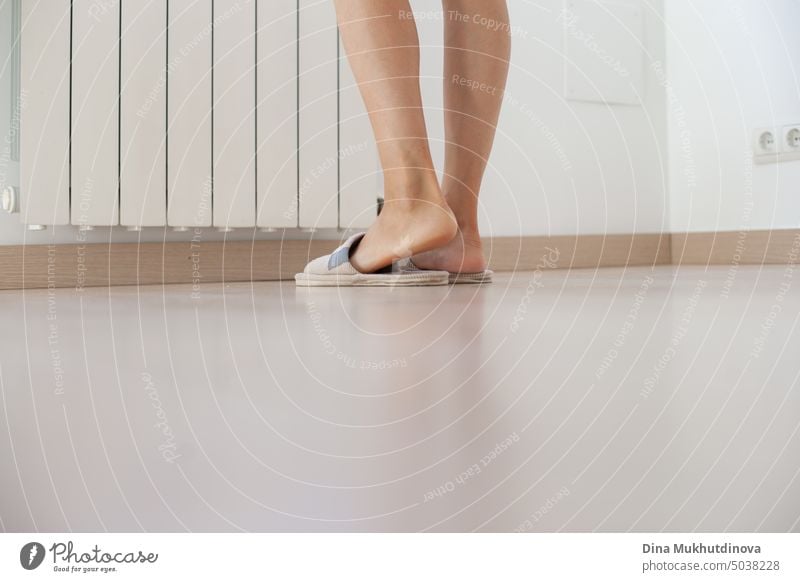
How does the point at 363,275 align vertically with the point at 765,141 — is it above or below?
below

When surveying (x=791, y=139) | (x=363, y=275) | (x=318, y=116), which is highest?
(x=318, y=116)

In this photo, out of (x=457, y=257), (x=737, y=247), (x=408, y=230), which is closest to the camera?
(x=408, y=230)

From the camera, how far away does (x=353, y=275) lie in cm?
98

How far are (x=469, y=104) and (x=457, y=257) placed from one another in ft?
0.67

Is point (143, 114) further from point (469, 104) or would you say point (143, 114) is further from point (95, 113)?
point (469, 104)

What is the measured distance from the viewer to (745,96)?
191 centimetres

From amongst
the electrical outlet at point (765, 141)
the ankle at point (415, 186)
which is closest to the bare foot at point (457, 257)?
the ankle at point (415, 186)

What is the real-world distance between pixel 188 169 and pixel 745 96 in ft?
4.14

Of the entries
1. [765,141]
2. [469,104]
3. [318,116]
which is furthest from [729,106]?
[469,104]

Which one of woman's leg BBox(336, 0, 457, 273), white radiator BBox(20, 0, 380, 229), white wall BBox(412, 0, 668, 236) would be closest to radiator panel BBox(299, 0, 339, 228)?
white radiator BBox(20, 0, 380, 229)

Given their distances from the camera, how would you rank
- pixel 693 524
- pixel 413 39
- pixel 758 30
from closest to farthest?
1. pixel 693 524
2. pixel 413 39
3. pixel 758 30

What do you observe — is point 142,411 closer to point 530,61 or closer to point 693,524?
point 693,524

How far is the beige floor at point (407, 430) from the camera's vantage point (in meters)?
0.17
